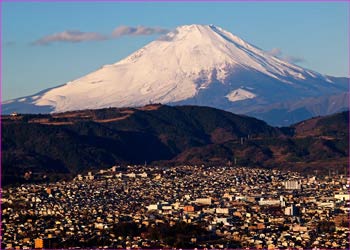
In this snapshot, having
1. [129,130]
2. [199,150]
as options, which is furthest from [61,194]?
[129,130]

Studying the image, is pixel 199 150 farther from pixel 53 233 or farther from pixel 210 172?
pixel 53 233

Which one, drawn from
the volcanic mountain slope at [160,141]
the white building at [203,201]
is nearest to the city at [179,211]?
the white building at [203,201]

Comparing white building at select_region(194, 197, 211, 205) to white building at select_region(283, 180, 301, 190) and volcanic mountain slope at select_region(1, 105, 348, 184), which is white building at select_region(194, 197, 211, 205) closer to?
white building at select_region(283, 180, 301, 190)

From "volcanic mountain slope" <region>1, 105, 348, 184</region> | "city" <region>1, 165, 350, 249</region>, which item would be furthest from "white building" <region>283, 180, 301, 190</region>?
"volcanic mountain slope" <region>1, 105, 348, 184</region>

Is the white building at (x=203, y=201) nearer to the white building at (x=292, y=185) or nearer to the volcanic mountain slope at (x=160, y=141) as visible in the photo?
the white building at (x=292, y=185)

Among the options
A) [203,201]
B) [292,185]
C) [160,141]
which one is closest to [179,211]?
[203,201]
